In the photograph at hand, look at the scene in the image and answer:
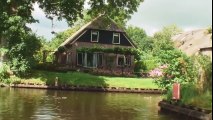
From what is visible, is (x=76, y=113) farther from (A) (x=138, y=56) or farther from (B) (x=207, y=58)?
(A) (x=138, y=56)

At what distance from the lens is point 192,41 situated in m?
71.7

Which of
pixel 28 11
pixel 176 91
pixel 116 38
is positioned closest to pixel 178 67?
pixel 176 91

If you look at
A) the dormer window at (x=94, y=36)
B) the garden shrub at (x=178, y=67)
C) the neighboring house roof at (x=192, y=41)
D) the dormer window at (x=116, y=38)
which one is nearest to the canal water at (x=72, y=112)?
the garden shrub at (x=178, y=67)

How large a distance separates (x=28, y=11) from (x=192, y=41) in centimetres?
3500

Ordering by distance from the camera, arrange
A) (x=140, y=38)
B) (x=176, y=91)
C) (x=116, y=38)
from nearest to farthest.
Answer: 1. (x=176, y=91)
2. (x=116, y=38)
3. (x=140, y=38)

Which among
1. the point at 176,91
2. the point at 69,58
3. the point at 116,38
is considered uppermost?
the point at 116,38

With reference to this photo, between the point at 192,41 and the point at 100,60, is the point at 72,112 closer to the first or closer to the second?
the point at 100,60

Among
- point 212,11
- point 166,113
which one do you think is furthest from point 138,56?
point 212,11

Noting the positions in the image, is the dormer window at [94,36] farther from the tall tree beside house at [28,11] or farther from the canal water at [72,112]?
the canal water at [72,112]

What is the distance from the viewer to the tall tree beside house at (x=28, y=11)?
4306 cm

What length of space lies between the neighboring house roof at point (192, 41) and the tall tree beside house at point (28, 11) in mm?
20620

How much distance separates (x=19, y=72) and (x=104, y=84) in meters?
8.88

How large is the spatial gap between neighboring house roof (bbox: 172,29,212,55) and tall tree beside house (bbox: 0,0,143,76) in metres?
20.6

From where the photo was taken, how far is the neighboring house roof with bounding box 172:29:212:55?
65050 millimetres
